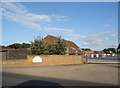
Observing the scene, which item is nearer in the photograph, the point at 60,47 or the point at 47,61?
the point at 47,61

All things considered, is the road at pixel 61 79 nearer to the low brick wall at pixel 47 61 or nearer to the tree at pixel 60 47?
the low brick wall at pixel 47 61

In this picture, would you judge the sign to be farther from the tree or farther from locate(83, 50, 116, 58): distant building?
locate(83, 50, 116, 58): distant building

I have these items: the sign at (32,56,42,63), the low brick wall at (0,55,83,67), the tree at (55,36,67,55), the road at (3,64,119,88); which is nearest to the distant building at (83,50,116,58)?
the tree at (55,36,67,55)

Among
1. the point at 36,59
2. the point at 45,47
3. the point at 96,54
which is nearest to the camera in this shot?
the point at 36,59

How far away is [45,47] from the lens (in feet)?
144

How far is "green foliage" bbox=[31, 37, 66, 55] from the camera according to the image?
4362cm

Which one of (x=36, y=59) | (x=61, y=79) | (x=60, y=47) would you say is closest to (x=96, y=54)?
(x=60, y=47)

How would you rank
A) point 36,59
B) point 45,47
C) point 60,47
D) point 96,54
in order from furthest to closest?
point 96,54 < point 60,47 < point 45,47 < point 36,59

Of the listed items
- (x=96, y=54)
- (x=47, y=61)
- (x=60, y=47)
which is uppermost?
(x=60, y=47)

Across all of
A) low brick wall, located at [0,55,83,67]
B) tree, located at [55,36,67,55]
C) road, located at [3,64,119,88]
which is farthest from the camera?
tree, located at [55,36,67,55]

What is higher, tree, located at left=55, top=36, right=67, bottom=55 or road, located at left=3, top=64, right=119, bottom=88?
tree, located at left=55, top=36, right=67, bottom=55

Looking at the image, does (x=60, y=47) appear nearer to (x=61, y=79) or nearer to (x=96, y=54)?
(x=61, y=79)

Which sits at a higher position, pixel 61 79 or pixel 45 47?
pixel 45 47

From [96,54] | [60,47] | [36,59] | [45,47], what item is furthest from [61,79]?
[96,54]
